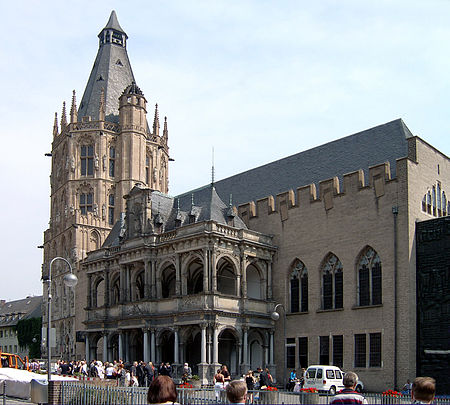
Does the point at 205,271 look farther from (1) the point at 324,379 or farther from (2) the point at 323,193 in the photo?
(1) the point at 324,379

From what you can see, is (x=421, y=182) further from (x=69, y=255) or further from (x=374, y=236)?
(x=69, y=255)

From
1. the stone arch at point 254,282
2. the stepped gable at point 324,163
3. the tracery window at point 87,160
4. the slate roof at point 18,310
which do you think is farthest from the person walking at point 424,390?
the slate roof at point 18,310

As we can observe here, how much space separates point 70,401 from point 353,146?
28.2 meters

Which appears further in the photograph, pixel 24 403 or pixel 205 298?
pixel 205 298

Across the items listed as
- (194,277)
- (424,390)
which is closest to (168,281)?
(194,277)

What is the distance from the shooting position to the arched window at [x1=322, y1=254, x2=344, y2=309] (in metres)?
40.5

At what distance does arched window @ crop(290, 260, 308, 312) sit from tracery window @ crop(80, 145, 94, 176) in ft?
108

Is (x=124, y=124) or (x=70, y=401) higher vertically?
(x=124, y=124)

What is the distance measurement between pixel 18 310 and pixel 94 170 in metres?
40.9

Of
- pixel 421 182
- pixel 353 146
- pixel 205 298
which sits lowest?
pixel 205 298

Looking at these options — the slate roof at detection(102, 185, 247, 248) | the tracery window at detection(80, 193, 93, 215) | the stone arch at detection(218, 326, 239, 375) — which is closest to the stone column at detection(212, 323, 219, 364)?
the stone arch at detection(218, 326, 239, 375)

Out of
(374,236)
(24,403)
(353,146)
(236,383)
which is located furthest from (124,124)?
(236,383)

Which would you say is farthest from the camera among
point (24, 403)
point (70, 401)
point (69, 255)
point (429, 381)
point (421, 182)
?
point (69, 255)

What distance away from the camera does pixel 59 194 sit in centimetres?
7250
